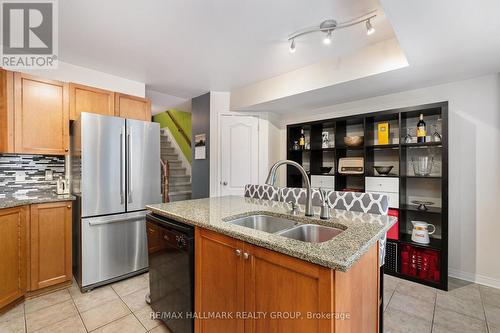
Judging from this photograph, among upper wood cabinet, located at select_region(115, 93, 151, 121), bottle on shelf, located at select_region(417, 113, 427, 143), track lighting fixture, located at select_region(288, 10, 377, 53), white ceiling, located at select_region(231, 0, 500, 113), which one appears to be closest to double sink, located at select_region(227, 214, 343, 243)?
white ceiling, located at select_region(231, 0, 500, 113)

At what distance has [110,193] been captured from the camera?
2.38 metres

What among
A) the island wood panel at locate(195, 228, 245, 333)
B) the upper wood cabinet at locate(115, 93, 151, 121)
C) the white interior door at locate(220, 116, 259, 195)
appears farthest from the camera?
the white interior door at locate(220, 116, 259, 195)

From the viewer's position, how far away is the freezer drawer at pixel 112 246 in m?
2.25

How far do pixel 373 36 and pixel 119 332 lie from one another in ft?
10.8

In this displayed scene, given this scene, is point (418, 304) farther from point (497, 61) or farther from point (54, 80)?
point (54, 80)

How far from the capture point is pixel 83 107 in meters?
2.62

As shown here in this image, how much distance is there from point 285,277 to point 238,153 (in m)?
2.97

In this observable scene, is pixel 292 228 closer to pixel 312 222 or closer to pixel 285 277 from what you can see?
pixel 312 222

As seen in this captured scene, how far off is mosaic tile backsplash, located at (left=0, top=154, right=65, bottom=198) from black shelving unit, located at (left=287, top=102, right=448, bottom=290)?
10.4ft

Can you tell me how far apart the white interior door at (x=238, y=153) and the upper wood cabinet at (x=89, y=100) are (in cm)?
Result: 161

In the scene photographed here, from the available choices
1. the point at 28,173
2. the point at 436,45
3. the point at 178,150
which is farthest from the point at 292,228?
the point at 178,150

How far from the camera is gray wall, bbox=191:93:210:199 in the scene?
384 cm

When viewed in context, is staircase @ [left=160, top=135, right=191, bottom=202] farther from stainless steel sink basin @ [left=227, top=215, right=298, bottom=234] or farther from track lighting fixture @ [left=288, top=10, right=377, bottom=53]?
track lighting fixture @ [left=288, top=10, right=377, bottom=53]

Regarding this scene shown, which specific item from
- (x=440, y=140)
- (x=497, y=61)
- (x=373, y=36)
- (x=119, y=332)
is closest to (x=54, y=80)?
(x=119, y=332)
